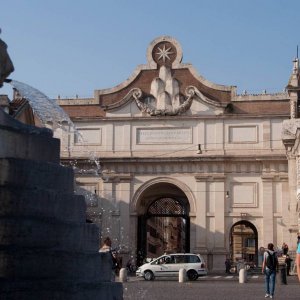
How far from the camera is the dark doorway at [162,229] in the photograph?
49062 millimetres

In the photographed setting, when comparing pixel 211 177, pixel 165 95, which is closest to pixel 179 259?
pixel 211 177

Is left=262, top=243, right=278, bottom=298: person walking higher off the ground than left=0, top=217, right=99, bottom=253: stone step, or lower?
lower

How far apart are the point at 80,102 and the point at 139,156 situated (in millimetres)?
5864

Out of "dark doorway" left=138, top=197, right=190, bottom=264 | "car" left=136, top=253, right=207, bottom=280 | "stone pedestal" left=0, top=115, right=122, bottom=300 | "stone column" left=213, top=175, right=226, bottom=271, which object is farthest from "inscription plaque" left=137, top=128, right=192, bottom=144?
"stone pedestal" left=0, top=115, right=122, bottom=300

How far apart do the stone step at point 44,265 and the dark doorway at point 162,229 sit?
38.7m

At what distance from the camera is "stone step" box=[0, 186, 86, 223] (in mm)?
9172

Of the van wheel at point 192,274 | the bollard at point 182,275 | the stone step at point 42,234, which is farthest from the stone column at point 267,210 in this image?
the stone step at point 42,234

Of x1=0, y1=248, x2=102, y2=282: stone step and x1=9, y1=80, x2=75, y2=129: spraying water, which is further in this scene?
x1=9, y1=80, x2=75, y2=129: spraying water

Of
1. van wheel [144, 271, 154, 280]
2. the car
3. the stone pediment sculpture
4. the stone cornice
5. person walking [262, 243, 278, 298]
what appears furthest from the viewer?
the stone pediment sculpture

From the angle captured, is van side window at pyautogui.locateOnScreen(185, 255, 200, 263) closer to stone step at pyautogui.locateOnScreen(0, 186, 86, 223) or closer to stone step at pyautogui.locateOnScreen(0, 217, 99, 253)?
stone step at pyautogui.locateOnScreen(0, 217, 99, 253)

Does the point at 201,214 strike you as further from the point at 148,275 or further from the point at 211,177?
the point at 148,275

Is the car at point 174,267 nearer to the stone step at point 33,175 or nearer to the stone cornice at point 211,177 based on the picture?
the stone cornice at point 211,177

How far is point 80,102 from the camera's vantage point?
49.0m

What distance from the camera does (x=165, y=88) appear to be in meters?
47.8
